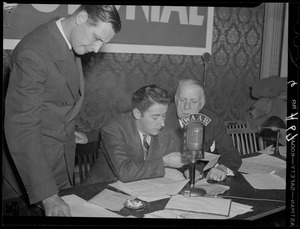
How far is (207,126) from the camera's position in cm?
228

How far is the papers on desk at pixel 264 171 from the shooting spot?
6.56ft

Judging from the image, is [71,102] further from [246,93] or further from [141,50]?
[246,93]

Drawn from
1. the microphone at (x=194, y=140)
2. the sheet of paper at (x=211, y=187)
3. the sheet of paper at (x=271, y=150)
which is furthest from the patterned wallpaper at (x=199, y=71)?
the sheet of paper at (x=211, y=187)

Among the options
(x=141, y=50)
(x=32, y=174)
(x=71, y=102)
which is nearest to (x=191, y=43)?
(x=141, y=50)

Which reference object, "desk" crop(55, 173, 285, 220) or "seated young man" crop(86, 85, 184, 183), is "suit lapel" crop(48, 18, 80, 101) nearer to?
"seated young man" crop(86, 85, 184, 183)

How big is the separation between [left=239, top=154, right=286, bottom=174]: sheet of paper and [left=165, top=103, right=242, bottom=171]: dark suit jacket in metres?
0.08

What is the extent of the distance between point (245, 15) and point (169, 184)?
1.33 meters

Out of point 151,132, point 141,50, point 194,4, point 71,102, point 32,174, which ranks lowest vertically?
point 32,174

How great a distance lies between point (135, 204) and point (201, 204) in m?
0.31

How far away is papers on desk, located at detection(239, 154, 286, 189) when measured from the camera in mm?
1998

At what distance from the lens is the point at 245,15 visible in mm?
2551

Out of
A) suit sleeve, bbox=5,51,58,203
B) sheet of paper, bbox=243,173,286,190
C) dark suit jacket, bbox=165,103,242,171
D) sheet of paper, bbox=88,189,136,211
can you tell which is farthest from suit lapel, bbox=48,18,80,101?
sheet of paper, bbox=243,173,286,190

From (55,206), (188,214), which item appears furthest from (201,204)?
(55,206)

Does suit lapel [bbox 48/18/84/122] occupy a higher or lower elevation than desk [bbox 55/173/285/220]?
higher
